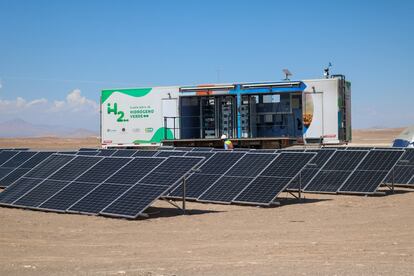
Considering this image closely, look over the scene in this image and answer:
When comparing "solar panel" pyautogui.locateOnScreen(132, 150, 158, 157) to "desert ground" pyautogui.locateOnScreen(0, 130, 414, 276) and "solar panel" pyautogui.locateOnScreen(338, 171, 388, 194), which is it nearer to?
"desert ground" pyautogui.locateOnScreen(0, 130, 414, 276)

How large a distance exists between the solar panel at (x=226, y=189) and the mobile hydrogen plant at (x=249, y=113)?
1048 centimetres

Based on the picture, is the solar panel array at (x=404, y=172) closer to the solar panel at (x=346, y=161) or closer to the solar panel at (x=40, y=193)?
the solar panel at (x=346, y=161)

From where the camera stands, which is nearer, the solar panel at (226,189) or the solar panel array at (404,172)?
the solar panel at (226,189)

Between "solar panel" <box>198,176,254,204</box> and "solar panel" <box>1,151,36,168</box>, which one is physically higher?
"solar panel" <box>1,151,36,168</box>

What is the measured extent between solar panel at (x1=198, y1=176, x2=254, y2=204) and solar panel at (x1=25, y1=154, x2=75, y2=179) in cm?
354

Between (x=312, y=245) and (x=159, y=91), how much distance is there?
21.0 m

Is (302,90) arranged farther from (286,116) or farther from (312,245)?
(312,245)

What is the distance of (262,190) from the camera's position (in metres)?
15.7

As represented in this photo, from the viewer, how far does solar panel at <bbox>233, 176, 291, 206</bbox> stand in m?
15.3

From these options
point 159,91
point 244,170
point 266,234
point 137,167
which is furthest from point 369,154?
point 159,91

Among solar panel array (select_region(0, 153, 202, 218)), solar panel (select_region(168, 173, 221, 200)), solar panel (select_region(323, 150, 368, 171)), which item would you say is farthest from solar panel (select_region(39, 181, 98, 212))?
solar panel (select_region(323, 150, 368, 171))

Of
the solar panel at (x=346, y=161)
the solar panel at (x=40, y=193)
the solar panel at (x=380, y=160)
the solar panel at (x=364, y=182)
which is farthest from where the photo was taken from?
the solar panel at (x=346, y=161)

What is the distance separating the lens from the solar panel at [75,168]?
1576 cm

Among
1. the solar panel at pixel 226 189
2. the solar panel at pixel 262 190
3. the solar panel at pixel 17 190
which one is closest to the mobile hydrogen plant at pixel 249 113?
the solar panel at pixel 226 189
